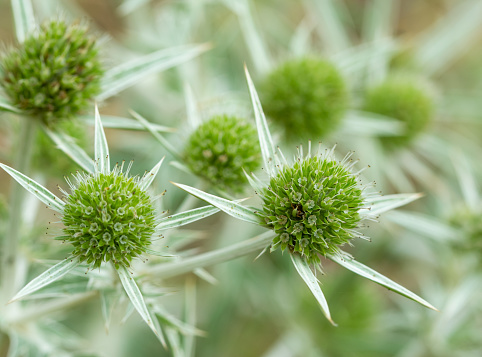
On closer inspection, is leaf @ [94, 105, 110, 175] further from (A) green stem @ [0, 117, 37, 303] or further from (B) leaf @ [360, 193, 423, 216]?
(B) leaf @ [360, 193, 423, 216]

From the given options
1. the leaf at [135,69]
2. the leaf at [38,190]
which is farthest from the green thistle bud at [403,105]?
the leaf at [38,190]

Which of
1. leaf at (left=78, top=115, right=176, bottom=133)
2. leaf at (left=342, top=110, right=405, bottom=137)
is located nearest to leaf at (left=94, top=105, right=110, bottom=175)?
leaf at (left=78, top=115, right=176, bottom=133)

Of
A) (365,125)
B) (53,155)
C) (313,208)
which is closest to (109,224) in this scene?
(313,208)

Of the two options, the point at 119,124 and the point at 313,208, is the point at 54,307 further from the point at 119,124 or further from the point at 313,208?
the point at 313,208

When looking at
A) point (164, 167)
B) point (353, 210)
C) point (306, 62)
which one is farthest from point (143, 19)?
point (353, 210)

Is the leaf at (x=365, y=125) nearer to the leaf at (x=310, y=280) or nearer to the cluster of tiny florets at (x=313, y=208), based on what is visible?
the cluster of tiny florets at (x=313, y=208)

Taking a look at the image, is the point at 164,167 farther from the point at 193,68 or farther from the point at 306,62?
the point at 306,62
